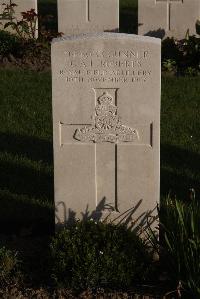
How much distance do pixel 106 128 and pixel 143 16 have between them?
6936 millimetres

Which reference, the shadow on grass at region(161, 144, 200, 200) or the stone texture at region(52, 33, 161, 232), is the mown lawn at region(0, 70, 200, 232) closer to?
the shadow on grass at region(161, 144, 200, 200)

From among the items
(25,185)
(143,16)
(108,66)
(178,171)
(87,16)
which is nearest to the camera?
(108,66)

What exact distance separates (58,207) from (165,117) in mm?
3879

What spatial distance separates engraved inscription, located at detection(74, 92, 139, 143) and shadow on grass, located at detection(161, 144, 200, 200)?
5.03 feet

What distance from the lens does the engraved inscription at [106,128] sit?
5168 millimetres

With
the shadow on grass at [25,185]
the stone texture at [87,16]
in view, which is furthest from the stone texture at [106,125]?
the stone texture at [87,16]

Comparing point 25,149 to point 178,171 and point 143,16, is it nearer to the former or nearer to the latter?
point 178,171

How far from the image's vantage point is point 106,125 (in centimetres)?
520

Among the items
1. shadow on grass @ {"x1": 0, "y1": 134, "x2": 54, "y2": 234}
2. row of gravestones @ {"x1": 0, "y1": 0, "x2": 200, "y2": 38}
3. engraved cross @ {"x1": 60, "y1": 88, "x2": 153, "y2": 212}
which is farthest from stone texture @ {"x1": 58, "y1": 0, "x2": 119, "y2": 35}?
engraved cross @ {"x1": 60, "y1": 88, "x2": 153, "y2": 212}

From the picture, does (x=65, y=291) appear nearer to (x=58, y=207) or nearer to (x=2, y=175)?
(x=58, y=207)

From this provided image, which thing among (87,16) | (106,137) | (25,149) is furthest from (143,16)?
(106,137)

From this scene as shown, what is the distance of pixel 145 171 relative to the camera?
5.29 metres

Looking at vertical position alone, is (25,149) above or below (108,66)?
below

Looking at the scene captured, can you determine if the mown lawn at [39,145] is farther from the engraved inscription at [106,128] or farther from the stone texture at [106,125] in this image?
the engraved inscription at [106,128]
